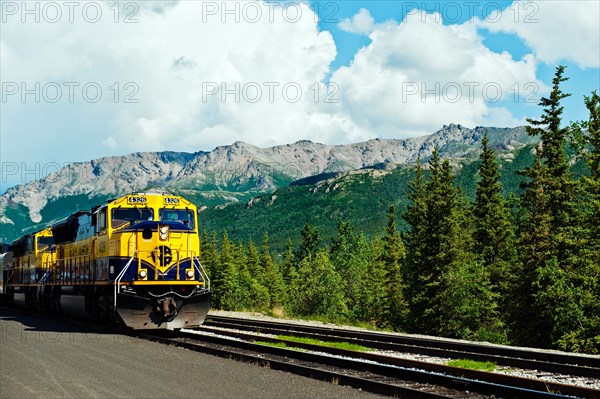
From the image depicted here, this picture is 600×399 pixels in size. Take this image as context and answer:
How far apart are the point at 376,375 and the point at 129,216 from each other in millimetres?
13951

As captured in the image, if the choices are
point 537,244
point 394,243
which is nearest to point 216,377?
point 537,244

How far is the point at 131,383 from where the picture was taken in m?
12.6

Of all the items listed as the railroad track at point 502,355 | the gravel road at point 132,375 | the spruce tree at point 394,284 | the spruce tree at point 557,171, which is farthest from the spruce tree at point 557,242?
the gravel road at point 132,375

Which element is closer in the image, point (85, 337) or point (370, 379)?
point (370, 379)

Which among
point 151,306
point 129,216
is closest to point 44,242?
point 129,216

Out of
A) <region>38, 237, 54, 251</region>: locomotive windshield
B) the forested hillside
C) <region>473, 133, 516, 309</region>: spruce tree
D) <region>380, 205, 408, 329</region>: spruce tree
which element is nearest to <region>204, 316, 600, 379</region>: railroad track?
the forested hillside

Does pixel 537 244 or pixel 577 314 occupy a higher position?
pixel 537 244

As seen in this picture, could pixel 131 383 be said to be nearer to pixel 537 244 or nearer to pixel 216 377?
pixel 216 377

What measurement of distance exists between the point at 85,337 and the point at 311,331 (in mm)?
8468

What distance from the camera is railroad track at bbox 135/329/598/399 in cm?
1112

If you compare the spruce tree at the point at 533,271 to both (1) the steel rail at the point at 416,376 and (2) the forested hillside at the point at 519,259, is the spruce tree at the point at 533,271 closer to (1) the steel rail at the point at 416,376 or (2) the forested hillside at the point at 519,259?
(2) the forested hillside at the point at 519,259

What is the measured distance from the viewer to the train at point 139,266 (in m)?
21.9

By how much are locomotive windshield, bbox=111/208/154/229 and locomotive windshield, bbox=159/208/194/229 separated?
47cm

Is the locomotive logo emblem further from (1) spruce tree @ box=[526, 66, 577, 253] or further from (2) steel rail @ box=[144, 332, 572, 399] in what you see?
(1) spruce tree @ box=[526, 66, 577, 253]
